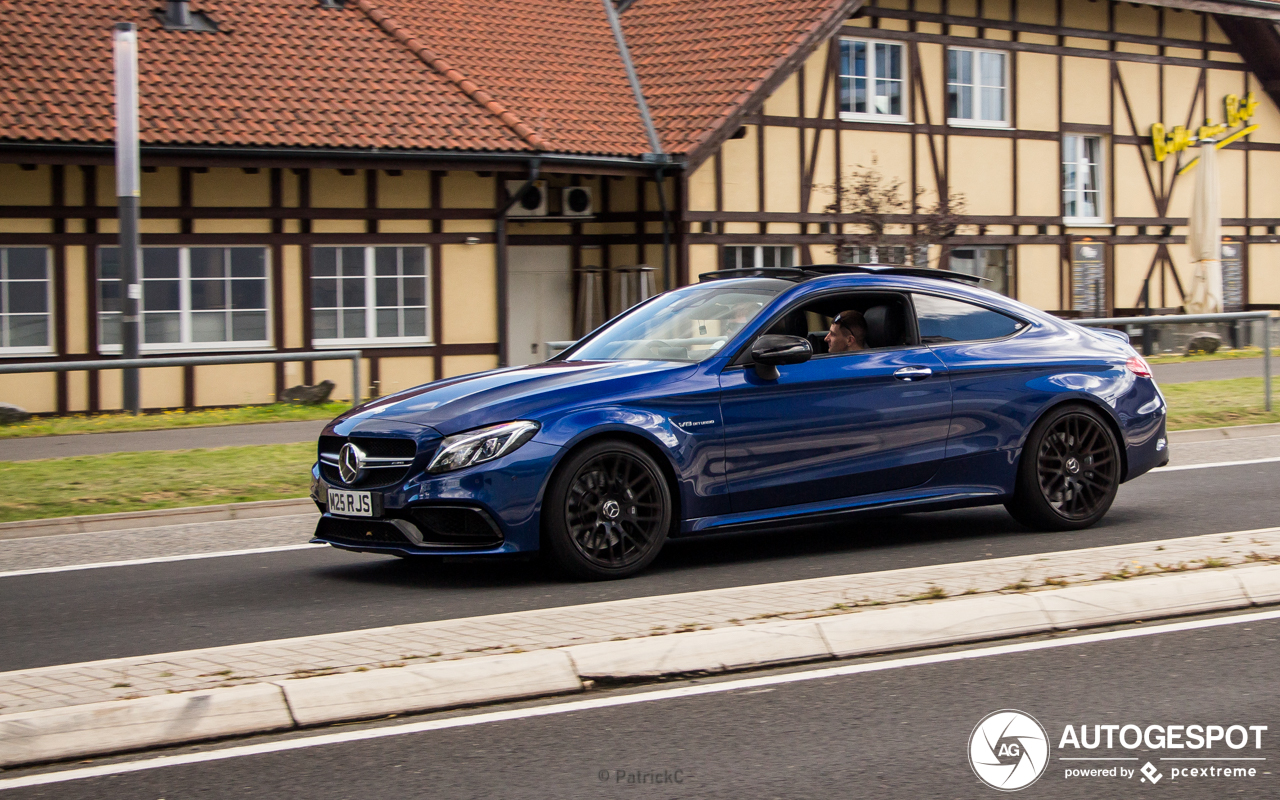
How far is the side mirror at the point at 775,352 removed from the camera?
812 centimetres

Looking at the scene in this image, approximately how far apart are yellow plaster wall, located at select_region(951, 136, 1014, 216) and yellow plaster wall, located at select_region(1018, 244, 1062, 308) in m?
0.93

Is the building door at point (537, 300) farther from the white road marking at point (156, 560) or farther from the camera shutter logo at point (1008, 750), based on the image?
the camera shutter logo at point (1008, 750)

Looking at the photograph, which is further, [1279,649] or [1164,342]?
[1164,342]

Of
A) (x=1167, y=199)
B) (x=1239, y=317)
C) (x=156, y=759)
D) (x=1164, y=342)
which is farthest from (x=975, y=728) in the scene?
(x=1167, y=199)

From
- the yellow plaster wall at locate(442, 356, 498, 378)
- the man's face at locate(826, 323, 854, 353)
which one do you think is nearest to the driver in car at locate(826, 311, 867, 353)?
the man's face at locate(826, 323, 854, 353)

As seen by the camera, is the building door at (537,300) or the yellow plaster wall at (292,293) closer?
the yellow plaster wall at (292,293)

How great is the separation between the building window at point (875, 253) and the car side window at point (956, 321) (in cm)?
1489

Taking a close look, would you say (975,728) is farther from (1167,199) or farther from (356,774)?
(1167,199)

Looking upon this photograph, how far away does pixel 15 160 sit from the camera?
18109mm

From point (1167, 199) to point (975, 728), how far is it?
26.5 m

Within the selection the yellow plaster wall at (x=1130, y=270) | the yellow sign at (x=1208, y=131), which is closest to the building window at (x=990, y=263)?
the yellow plaster wall at (x=1130, y=270)

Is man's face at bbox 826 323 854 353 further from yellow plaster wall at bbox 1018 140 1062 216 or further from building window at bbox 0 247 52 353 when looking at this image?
yellow plaster wall at bbox 1018 140 1062 216

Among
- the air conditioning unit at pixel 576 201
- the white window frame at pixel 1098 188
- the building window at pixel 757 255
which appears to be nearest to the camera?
the air conditioning unit at pixel 576 201
